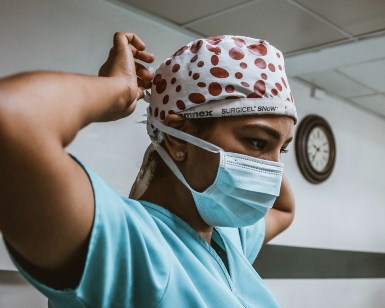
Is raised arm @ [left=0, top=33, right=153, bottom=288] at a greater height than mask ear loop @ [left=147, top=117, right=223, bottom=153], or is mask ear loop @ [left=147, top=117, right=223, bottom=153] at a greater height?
mask ear loop @ [left=147, top=117, right=223, bottom=153]

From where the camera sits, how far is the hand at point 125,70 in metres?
0.83

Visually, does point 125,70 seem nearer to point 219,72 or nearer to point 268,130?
point 219,72

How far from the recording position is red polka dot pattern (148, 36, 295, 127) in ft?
3.38

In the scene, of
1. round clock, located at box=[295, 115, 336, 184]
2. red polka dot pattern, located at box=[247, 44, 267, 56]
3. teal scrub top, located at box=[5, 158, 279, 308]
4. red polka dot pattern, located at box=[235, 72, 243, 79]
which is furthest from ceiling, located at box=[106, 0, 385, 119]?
teal scrub top, located at box=[5, 158, 279, 308]

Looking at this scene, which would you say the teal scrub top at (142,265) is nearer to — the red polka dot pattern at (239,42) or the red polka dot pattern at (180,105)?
the red polka dot pattern at (180,105)

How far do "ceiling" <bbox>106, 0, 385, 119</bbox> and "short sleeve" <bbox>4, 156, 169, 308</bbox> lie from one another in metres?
1.84

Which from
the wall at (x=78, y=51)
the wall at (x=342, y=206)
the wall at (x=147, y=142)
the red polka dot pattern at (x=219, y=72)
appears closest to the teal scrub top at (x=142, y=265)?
the red polka dot pattern at (x=219, y=72)

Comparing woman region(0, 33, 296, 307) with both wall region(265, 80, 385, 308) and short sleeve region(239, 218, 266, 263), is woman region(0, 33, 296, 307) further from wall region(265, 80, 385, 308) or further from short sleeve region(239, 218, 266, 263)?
wall region(265, 80, 385, 308)

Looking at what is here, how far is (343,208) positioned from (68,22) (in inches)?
119

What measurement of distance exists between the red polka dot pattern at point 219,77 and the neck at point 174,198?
166 mm

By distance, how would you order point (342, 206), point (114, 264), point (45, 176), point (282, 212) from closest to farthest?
point (45, 176)
point (114, 264)
point (282, 212)
point (342, 206)

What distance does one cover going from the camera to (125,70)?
882mm

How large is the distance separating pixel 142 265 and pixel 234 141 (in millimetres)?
419

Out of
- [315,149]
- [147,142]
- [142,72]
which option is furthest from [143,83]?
[315,149]
